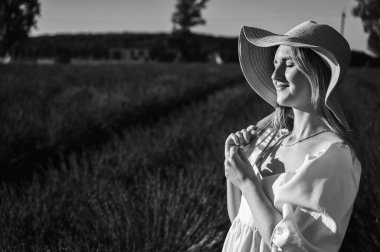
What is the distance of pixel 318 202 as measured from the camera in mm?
958

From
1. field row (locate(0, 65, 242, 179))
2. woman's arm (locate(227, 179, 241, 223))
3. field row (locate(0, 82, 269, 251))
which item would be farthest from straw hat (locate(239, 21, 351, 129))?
field row (locate(0, 65, 242, 179))

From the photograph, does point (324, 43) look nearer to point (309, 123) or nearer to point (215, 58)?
point (309, 123)

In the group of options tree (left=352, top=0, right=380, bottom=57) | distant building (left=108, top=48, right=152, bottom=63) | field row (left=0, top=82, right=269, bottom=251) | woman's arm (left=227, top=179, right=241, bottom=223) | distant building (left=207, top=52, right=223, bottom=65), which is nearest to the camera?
woman's arm (left=227, top=179, right=241, bottom=223)

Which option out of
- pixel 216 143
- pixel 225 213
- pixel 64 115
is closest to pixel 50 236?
pixel 225 213

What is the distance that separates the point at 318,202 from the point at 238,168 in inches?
9.6

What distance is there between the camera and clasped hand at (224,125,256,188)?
1.12 m

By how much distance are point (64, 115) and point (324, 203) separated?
429cm

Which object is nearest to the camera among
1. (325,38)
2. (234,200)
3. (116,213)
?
(325,38)

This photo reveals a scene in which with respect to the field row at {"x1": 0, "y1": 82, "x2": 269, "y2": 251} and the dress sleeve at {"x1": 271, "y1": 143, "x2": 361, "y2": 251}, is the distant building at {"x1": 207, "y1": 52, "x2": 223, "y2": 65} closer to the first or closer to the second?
the field row at {"x1": 0, "y1": 82, "x2": 269, "y2": 251}

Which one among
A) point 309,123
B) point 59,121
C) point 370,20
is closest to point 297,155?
point 309,123

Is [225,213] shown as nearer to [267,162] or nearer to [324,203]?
[267,162]

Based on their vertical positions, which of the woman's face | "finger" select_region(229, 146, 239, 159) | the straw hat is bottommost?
"finger" select_region(229, 146, 239, 159)

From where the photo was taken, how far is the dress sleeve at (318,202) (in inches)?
37.9

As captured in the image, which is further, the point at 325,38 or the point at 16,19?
the point at 16,19
